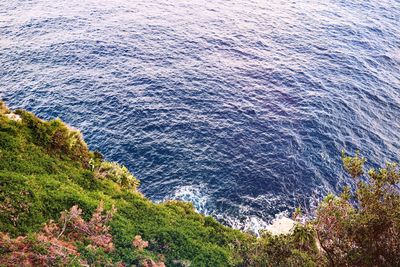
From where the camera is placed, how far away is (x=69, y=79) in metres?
62.2

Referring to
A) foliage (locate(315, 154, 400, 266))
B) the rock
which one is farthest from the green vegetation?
the rock

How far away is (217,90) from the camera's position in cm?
6322

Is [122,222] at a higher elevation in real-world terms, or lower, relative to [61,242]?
lower

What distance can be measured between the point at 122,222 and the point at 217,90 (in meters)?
40.1

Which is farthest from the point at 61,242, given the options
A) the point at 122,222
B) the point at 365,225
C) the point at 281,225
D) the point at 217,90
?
the point at 217,90

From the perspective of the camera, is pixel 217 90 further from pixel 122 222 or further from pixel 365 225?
pixel 365 225

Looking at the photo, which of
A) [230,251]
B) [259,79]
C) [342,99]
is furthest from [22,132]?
→ [342,99]

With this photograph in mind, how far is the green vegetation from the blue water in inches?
523

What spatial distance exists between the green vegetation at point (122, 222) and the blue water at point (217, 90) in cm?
1328

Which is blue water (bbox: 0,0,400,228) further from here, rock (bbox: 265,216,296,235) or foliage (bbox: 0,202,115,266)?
foliage (bbox: 0,202,115,266)

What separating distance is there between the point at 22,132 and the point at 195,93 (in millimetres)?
35659

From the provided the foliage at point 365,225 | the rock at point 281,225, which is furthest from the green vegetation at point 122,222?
the rock at point 281,225

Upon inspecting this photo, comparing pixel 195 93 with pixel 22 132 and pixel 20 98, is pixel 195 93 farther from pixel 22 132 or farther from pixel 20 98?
pixel 22 132

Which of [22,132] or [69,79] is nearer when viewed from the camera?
[22,132]
